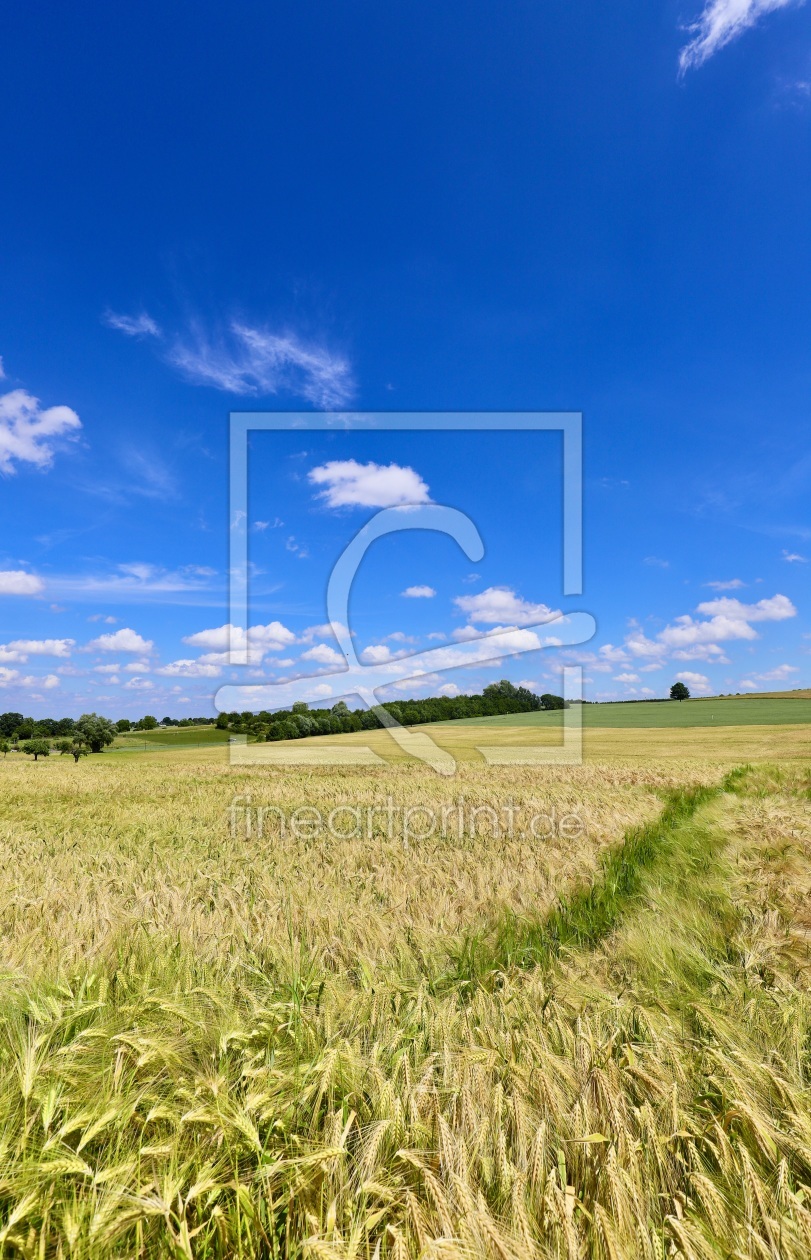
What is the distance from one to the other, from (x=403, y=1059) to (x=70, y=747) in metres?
88.1

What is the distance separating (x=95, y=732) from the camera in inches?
2938

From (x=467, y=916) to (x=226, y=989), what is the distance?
1.84m

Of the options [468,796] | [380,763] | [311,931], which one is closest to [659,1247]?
[311,931]

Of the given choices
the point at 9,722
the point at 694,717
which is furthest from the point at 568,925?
the point at 9,722

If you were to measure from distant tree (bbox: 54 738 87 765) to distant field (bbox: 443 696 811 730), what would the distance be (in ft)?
161

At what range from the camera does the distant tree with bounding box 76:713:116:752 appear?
2916 inches

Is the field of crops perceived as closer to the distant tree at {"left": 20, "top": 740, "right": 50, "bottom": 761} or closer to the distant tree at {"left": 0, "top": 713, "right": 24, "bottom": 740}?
the distant tree at {"left": 20, "top": 740, "right": 50, "bottom": 761}

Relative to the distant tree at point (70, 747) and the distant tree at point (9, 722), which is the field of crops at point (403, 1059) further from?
the distant tree at point (9, 722)

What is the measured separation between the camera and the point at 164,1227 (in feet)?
4.41

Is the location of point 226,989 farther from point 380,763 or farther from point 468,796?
point 380,763

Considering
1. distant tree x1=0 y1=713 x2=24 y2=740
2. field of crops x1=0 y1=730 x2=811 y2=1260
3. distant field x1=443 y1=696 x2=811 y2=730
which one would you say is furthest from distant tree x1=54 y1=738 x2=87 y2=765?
field of crops x1=0 y1=730 x2=811 y2=1260

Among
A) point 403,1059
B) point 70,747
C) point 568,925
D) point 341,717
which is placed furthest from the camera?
point 70,747

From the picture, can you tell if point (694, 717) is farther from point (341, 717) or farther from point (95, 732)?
point (95, 732)

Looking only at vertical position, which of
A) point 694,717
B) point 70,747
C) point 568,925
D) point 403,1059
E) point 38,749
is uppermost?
point 403,1059
